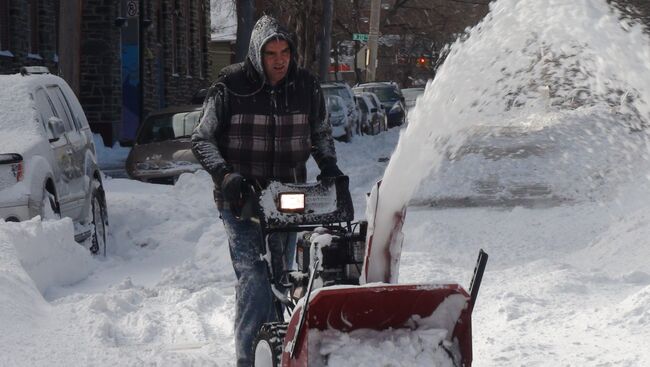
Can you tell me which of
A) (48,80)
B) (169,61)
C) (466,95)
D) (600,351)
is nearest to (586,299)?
(600,351)

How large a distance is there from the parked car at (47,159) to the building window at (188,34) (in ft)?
94.4

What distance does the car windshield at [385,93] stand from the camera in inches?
1929

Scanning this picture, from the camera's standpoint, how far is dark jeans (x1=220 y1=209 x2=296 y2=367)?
17.9 feet

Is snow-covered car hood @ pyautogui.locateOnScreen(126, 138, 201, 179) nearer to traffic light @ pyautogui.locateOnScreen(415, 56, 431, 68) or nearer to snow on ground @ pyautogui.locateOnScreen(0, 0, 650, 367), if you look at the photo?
snow on ground @ pyautogui.locateOnScreen(0, 0, 650, 367)

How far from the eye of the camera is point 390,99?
49.0 metres

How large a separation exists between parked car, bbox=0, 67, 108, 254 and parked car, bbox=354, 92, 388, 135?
24.2 meters

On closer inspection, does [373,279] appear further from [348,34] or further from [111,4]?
[348,34]

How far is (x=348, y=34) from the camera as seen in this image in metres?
69.4

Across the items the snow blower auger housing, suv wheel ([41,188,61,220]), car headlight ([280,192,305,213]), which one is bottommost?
suv wheel ([41,188,61,220])

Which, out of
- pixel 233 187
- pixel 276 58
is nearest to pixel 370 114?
pixel 276 58

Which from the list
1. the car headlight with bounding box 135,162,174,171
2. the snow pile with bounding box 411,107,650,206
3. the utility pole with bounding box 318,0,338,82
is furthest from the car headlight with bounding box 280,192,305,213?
the utility pole with bounding box 318,0,338,82

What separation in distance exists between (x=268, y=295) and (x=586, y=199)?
9.92 meters

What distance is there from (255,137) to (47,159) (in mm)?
5462

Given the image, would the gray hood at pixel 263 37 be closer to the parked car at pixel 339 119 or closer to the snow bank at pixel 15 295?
the snow bank at pixel 15 295
